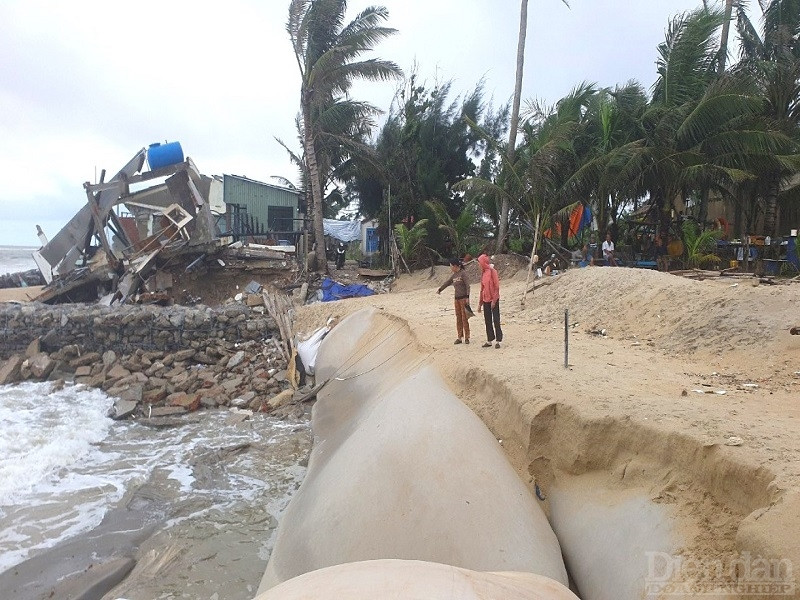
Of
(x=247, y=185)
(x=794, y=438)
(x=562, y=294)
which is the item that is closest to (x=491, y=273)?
(x=562, y=294)

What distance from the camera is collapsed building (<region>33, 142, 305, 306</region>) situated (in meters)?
17.3

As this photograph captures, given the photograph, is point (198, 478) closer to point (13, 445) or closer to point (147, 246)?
point (13, 445)

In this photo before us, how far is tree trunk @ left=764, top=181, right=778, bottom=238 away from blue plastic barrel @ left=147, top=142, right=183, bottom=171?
17869 millimetres

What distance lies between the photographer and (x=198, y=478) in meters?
8.10

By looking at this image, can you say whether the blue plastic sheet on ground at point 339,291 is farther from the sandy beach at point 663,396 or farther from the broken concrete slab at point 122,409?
the broken concrete slab at point 122,409

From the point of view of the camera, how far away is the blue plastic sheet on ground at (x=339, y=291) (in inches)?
681

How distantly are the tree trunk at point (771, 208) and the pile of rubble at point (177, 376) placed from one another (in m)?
13.4

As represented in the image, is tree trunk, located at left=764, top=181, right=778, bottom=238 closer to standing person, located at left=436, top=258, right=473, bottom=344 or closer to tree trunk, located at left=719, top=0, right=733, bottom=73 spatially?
tree trunk, located at left=719, top=0, right=733, bottom=73

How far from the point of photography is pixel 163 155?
1736 cm

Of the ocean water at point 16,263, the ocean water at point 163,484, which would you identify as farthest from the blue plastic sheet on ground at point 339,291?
the ocean water at point 16,263

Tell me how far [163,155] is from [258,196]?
950 centimetres

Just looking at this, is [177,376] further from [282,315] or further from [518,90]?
[518,90]

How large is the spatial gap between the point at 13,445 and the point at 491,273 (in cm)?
882

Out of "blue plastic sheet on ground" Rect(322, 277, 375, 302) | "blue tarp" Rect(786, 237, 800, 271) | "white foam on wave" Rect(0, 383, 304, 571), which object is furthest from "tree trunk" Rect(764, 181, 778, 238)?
"white foam on wave" Rect(0, 383, 304, 571)
